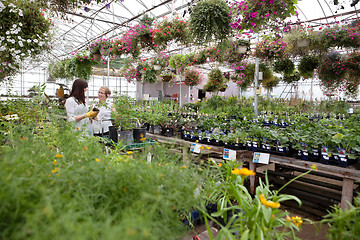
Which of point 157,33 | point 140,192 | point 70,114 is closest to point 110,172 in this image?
point 140,192

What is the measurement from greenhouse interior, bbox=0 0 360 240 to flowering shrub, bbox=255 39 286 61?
0.02 metres

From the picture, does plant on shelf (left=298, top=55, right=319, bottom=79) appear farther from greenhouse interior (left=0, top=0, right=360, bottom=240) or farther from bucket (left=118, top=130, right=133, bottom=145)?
bucket (left=118, top=130, right=133, bottom=145)

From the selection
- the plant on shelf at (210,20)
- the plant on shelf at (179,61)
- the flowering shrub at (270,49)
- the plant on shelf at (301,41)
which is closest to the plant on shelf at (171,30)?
the plant on shelf at (210,20)

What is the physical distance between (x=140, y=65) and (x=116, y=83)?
12.9 metres

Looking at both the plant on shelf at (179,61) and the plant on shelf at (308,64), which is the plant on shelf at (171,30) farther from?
the plant on shelf at (308,64)

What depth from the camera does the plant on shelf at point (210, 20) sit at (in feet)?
8.23

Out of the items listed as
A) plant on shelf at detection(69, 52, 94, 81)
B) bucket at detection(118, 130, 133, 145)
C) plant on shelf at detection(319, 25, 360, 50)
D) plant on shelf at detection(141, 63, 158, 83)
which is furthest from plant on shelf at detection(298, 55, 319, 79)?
plant on shelf at detection(69, 52, 94, 81)

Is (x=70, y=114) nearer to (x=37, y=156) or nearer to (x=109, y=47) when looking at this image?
(x=37, y=156)

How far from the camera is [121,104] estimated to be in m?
2.41

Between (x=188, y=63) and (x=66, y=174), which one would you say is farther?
(x=188, y=63)

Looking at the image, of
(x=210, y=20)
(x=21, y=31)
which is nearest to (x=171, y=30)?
(x=210, y=20)

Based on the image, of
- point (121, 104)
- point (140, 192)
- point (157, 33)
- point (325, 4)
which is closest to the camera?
point (140, 192)

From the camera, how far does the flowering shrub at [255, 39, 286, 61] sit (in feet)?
16.4

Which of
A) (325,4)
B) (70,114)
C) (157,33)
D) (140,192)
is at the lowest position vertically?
(140,192)
